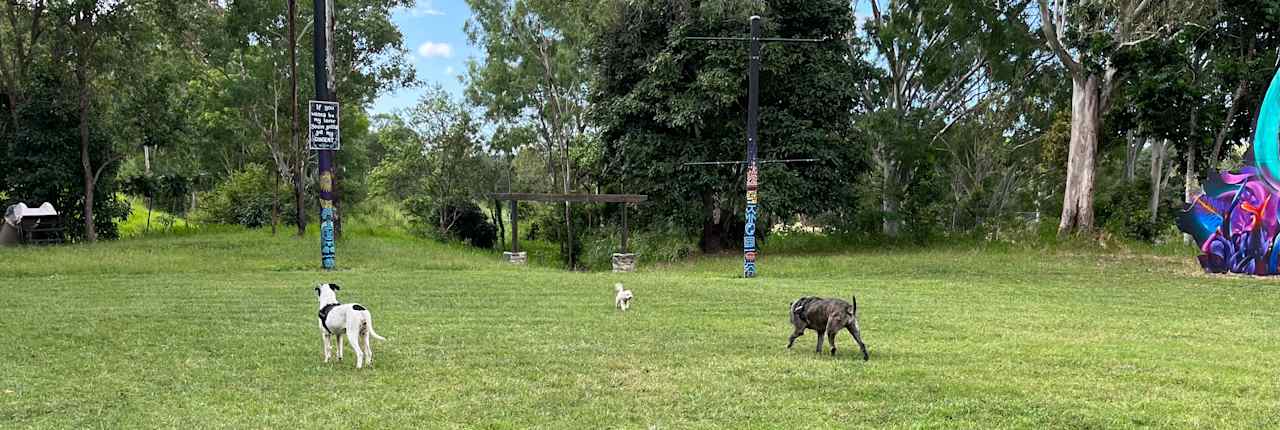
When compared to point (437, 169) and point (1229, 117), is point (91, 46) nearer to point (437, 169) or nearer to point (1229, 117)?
point (437, 169)

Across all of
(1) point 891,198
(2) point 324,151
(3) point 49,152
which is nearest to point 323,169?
(2) point 324,151

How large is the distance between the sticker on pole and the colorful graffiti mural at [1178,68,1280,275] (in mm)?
17901

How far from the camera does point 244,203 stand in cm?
3309

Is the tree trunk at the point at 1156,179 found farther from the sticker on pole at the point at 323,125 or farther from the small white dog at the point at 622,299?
the sticker on pole at the point at 323,125

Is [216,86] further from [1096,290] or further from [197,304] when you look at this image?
[1096,290]

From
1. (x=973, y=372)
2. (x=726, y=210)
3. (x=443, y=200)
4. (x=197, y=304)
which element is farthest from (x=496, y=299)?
(x=443, y=200)

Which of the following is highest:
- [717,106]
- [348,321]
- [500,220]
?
[717,106]

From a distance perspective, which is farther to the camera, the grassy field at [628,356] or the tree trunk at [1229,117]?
the tree trunk at [1229,117]

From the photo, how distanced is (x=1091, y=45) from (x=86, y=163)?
2867cm

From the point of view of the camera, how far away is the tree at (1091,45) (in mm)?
20641

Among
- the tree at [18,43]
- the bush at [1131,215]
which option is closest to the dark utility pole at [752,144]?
the bush at [1131,215]

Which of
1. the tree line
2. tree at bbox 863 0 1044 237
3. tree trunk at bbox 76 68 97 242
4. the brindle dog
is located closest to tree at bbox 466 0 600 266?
the tree line

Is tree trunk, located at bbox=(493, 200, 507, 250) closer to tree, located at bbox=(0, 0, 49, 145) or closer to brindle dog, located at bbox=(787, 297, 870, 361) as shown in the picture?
tree, located at bbox=(0, 0, 49, 145)

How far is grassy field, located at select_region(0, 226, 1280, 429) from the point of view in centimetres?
564
